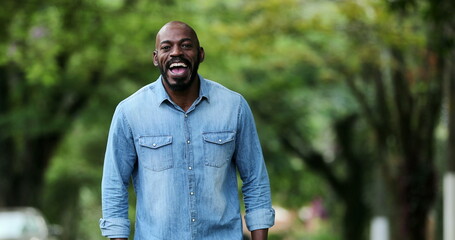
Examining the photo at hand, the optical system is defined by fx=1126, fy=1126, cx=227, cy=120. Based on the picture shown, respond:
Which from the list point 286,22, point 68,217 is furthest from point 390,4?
point 68,217

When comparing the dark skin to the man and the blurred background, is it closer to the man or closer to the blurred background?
the man

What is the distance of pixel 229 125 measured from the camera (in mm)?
4652

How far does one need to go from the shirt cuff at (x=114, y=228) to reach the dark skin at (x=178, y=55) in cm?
55

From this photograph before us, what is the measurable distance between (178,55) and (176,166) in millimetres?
452

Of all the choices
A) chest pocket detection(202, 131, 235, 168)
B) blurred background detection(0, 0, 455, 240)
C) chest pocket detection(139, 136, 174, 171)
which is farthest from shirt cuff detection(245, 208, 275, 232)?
blurred background detection(0, 0, 455, 240)

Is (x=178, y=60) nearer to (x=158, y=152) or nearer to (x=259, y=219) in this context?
(x=158, y=152)

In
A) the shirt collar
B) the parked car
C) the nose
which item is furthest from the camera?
the parked car

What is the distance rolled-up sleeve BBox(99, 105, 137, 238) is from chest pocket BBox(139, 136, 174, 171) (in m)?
0.09

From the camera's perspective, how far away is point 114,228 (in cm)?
460

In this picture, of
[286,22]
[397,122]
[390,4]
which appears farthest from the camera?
[397,122]

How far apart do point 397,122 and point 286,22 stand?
3417 mm

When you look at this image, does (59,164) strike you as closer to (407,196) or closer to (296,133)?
(296,133)

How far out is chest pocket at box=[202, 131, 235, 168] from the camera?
15.0 ft

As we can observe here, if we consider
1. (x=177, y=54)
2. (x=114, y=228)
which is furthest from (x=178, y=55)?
(x=114, y=228)
